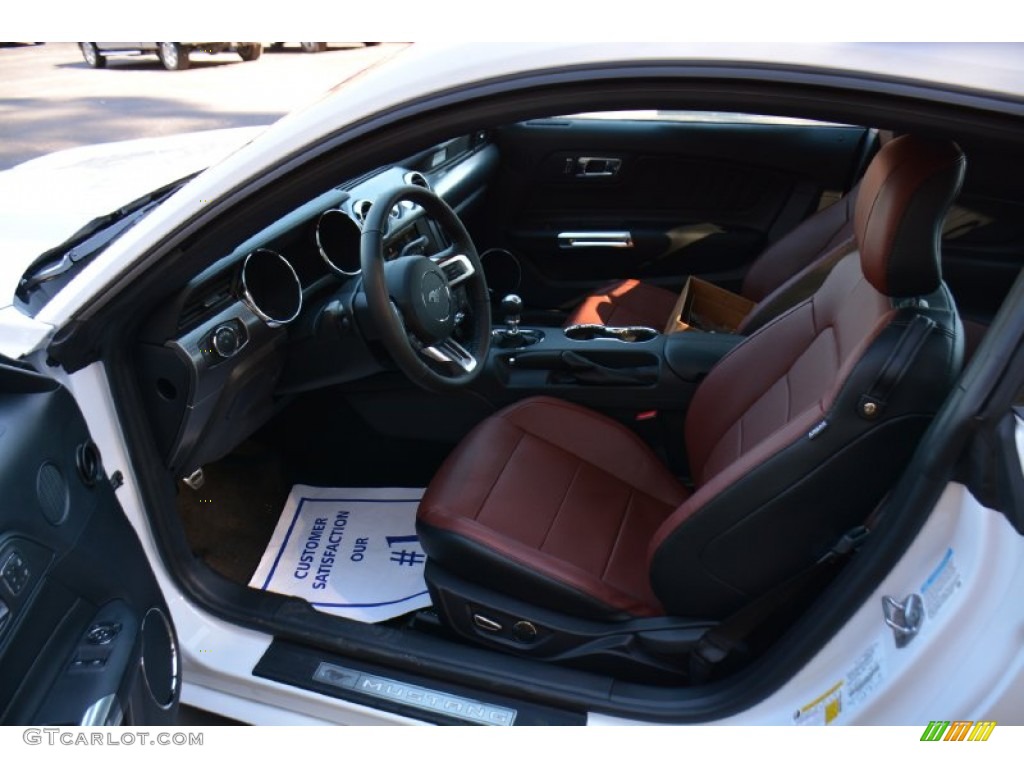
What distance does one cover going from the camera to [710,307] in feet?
9.18

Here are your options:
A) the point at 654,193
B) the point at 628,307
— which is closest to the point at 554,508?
the point at 628,307

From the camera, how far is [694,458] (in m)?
1.89

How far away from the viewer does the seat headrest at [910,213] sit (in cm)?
123

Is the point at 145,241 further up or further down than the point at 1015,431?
further up

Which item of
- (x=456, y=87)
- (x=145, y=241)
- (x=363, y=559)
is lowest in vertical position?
(x=363, y=559)

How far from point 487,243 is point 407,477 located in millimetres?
1202

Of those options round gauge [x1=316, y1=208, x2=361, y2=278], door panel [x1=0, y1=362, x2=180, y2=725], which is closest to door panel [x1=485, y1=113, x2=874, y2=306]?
round gauge [x1=316, y1=208, x2=361, y2=278]

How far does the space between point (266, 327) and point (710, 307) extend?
5.12ft

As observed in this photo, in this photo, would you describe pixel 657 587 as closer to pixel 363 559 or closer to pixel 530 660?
pixel 530 660

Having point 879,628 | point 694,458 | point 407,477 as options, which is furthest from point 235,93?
point 879,628

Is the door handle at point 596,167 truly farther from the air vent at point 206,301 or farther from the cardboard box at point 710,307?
→ the air vent at point 206,301

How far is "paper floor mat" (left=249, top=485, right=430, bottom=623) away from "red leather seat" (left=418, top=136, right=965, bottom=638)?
0.37 m

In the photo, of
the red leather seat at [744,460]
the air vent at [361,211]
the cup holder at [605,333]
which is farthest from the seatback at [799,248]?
the air vent at [361,211]

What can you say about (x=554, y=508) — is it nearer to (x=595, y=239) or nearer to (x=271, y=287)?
(x=271, y=287)
